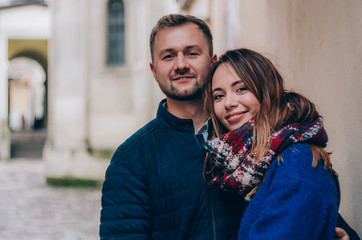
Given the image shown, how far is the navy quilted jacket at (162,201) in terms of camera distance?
78.8 inches

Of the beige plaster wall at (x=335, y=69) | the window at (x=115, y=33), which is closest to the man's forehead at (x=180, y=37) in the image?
the beige plaster wall at (x=335, y=69)

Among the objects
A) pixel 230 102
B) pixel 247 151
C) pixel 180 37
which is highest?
pixel 180 37

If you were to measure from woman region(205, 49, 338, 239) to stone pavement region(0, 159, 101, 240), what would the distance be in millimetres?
6124

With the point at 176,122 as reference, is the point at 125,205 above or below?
below

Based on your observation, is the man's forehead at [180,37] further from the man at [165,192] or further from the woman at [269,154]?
the woman at [269,154]

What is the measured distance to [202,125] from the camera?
236cm

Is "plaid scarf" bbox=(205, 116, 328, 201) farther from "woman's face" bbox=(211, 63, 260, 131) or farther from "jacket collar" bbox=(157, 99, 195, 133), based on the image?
"jacket collar" bbox=(157, 99, 195, 133)

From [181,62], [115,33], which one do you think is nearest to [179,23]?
[181,62]

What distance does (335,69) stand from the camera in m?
2.73

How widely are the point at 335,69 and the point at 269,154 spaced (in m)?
1.29

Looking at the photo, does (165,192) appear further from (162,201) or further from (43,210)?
(43,210)

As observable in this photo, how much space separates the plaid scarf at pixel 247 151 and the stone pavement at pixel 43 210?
20.2 ft

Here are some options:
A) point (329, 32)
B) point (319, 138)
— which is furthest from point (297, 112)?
point (329, 32)

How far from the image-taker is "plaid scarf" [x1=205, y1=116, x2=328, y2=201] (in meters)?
1.67
